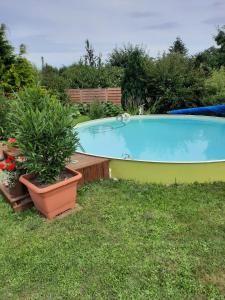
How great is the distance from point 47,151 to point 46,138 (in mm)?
187

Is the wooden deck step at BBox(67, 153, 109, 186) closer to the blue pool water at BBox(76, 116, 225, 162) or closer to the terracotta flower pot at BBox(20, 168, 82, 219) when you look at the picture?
the terracotta flower pot at BBox(20, 168, 82, 219)

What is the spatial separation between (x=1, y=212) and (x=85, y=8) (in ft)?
31.7

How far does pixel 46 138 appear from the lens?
403cm

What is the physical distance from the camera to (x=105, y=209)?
14.3ft

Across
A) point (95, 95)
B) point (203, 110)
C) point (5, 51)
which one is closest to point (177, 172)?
point (203, 110)

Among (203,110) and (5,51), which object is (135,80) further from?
(5,51)

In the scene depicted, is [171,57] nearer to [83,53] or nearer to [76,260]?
[76,260]

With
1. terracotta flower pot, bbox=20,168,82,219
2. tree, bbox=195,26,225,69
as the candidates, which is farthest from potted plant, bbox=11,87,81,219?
A: tree, bbox=195,26,225,69

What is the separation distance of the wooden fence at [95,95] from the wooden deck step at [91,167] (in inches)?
371

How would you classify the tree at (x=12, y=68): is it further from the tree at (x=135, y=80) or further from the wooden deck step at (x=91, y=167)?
the wooden deck step at (x=91, y=167)

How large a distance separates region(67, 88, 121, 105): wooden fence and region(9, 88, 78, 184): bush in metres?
10.6

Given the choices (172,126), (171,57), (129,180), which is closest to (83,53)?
(171,57)

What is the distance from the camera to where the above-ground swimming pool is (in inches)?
205

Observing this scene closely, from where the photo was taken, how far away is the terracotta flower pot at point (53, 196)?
399 centimetres
